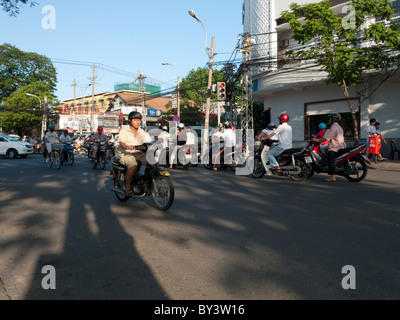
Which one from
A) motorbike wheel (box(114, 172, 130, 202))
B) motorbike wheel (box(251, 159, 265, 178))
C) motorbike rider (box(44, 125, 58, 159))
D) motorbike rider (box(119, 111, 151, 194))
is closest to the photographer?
motorbike rider (box(119, 111, 151, 194))

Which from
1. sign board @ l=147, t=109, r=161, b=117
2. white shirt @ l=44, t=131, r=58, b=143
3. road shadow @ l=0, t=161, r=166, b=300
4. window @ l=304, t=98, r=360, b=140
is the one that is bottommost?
road shadow @ l=0, t=161, r=166, b=300

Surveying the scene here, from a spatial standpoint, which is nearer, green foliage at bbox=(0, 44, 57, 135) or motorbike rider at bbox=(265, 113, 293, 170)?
motorbike rider at bbox=(265, 113, 293, 170)

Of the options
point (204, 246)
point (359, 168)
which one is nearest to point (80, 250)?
point (204, 246)

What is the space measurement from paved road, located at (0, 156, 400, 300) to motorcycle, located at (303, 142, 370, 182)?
177 centimetres

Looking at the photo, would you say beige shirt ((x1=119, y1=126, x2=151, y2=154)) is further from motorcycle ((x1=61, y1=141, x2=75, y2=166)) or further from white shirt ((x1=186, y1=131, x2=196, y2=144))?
motorcycle ((x1=61, y1=141, x2=75, y2=166))

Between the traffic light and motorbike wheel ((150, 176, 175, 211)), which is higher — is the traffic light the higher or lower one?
the higher one

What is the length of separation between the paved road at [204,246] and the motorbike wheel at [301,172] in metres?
1.91

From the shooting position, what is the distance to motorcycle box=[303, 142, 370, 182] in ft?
29.9

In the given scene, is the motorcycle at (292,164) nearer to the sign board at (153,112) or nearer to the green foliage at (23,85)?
the green foliage at (23,85)

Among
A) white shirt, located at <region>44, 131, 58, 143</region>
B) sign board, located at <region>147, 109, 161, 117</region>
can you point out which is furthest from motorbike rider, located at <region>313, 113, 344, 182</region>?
sign board, located at <region>147, 109, 161, 117</region>

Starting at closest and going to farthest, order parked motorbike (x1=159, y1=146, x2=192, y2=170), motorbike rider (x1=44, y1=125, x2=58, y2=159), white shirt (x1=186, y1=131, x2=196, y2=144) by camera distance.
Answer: white shirt (x1=186, y1=131, x2=196, y2=144) < parked motorbike (x1=159, y1=146, x2=192, y2=170) < motorbike rider (x1=44, y1=125, x2=58, y2=159)

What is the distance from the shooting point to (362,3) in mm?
14781

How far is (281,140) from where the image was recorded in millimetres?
9742

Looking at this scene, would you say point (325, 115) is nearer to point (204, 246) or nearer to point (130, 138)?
point (130, 138)
